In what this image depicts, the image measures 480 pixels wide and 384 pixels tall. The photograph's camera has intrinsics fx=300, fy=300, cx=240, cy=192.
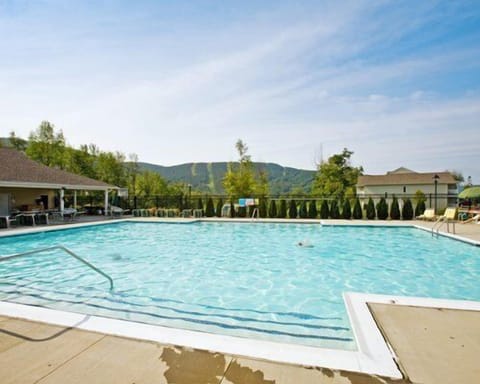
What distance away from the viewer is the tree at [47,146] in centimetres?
2780

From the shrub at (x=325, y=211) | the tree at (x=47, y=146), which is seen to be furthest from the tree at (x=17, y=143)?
the shrub at (x=325, y=211)

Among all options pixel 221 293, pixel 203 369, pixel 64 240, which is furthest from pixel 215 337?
pixel 64 240

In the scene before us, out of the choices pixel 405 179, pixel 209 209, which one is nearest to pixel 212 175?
pixel 405 179

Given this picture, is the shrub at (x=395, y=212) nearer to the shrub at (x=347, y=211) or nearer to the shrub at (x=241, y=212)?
the shrub at (x=347, y=211)

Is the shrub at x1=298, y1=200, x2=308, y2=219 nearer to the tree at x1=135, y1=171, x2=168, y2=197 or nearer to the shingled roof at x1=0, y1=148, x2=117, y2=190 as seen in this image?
the shingled roof at x1=0, y1=148, x2=117, y2=190

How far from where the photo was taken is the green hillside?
60484mm

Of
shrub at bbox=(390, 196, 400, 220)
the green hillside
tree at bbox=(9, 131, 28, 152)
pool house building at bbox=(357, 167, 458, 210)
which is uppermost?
tree at bbox=(9, 131, 28, 152)

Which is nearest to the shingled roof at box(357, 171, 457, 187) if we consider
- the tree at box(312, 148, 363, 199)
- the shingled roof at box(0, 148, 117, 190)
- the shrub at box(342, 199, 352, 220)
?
the tree at box(312, 148, 363, 199)

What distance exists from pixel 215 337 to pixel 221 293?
2.72 metres

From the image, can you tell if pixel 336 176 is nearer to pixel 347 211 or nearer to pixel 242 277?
pixel 347 211

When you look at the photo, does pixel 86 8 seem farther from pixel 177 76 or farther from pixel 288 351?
pixel 288 351

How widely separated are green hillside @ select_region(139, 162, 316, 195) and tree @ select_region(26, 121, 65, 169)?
3061 cm

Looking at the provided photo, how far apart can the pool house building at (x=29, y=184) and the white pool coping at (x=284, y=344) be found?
506 inches

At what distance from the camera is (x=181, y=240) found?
1086 centimetres
